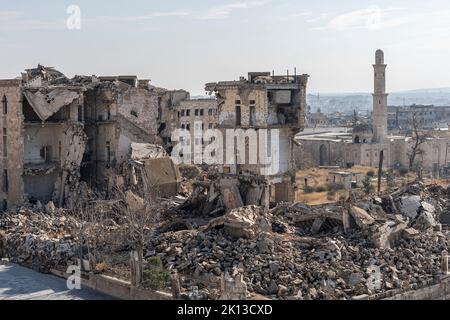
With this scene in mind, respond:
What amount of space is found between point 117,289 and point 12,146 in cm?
1504

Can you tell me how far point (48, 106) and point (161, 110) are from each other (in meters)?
11.9

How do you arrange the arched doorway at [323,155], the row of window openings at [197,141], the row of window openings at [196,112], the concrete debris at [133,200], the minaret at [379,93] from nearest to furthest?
the concrete debris at [133,200] → the row of window openings at [197,141] → the row of window openings at [196,112] → the minaret at [379,93] → the arched doorway at [323,155]

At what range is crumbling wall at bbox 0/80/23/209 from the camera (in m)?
34.8

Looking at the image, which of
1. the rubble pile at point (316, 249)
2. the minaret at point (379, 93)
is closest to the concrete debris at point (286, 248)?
the rubble pile at point (316, 249)

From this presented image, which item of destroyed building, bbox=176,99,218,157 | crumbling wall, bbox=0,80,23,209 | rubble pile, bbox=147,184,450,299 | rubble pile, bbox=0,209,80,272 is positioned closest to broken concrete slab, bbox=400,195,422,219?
rubble pile, bbox=147,184,450,299

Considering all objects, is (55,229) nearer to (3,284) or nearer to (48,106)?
(3,284)

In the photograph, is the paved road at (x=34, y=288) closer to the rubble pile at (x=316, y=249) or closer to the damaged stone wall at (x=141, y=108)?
the rubble pile at (x=316, y=249)

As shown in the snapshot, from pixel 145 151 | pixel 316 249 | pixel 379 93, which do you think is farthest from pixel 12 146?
pixel 379 93

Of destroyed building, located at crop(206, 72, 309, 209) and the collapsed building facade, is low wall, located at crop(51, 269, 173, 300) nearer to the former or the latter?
destroyed building, located at crop(206, 72, 309, 209)

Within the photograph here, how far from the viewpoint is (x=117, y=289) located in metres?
22.7

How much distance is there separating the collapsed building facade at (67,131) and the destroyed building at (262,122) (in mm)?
6940

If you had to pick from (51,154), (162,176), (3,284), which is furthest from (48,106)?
(3,284)

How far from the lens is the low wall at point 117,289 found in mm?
21230

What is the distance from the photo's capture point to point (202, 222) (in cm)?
2950
